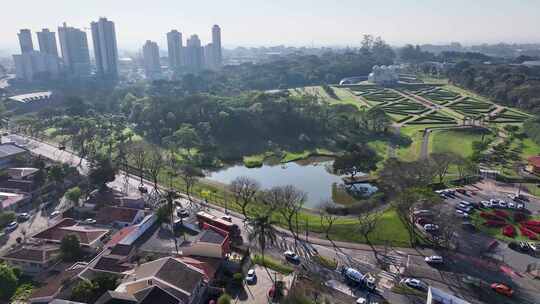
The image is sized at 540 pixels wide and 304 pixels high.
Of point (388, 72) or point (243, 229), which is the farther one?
point (388, 72)

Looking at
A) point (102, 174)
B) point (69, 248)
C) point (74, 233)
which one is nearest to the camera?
point (69, 248)

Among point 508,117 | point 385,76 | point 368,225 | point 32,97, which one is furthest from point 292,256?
point 32,97

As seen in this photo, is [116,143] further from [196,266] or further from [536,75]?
[536,75]

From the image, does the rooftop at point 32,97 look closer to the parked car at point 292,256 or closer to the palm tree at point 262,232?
the palm tree at point 262,232

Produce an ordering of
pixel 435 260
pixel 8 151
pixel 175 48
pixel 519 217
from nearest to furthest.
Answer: pixel 435 260 < pixel 519 217 < pixel 8 151 < pixel 175 48

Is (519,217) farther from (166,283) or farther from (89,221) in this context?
(89,221)

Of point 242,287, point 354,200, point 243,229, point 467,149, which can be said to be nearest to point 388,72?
point 467,149
